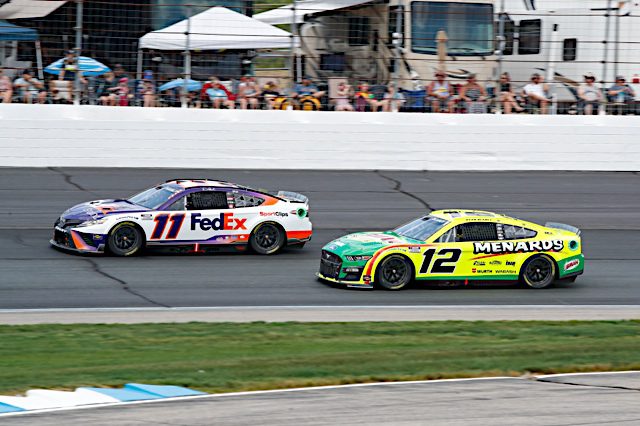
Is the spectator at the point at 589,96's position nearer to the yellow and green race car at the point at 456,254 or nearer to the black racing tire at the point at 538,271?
the yellow and green race car at the point at 456,254

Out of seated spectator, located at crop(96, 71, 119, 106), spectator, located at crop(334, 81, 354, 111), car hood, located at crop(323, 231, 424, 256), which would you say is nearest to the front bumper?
car hood, located at crop(323, 231, 424, 256)

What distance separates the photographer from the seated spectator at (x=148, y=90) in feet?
73.4

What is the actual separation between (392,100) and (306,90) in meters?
1.85

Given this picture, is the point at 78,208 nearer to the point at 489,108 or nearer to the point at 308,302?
the point at 308,302

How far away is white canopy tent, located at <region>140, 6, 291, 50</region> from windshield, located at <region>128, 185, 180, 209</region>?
20.2 ft

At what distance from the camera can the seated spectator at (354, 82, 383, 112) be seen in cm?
2330

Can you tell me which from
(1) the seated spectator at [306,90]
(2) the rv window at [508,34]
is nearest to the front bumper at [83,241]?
(1) the seated spectator at [306,90]

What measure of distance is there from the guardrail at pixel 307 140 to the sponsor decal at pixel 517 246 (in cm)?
845

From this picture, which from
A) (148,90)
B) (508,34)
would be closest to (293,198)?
(148,90)

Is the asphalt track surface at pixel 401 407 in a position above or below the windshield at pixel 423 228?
below

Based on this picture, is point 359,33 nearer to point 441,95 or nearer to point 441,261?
point 441,95

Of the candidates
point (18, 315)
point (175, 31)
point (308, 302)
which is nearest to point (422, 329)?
point (308, 302)

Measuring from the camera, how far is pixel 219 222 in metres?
16.2

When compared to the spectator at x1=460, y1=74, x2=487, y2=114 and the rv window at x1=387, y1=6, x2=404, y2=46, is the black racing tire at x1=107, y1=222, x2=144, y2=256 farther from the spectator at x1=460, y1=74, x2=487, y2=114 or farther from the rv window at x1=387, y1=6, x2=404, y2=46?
the spectator at x1=460, y1=74, x2=487, y2=114
